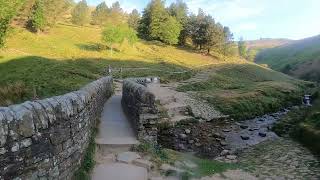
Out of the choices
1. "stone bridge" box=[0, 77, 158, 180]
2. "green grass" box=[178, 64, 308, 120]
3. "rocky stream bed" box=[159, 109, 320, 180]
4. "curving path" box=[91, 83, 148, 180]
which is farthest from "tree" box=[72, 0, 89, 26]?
"stone bridge" box=[0, 77, 158, 180]

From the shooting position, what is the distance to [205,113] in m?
32.3

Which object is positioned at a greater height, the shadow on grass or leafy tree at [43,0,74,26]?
leafy tree at [43,0,74,26]

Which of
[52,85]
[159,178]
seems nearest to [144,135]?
[159,178]

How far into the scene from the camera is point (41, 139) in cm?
766

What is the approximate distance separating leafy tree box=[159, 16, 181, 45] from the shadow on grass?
2447cm

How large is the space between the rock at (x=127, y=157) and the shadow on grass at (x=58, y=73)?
384 inches

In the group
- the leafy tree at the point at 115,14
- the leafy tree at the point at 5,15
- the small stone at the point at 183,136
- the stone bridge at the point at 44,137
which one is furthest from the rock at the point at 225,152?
the leafy tree at the point at 115,14

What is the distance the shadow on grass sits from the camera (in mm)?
29109

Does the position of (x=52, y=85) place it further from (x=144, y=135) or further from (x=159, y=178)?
(x=159, y=178)

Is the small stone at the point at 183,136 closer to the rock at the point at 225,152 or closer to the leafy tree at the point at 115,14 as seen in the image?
the rock at the point at 225,152

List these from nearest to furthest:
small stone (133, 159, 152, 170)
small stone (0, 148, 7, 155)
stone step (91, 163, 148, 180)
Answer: small stone (0, 148, 7, 155) < stone step (91, 163, 148, 180) < small stone (133, 159, 152, 170)

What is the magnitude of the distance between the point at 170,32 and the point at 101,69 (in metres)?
40.0

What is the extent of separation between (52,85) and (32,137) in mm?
23871

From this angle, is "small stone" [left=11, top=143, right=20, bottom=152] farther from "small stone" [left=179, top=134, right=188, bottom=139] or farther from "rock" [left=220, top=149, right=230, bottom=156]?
"small stone" [left=179, top=134, right=188, bottom=139]
